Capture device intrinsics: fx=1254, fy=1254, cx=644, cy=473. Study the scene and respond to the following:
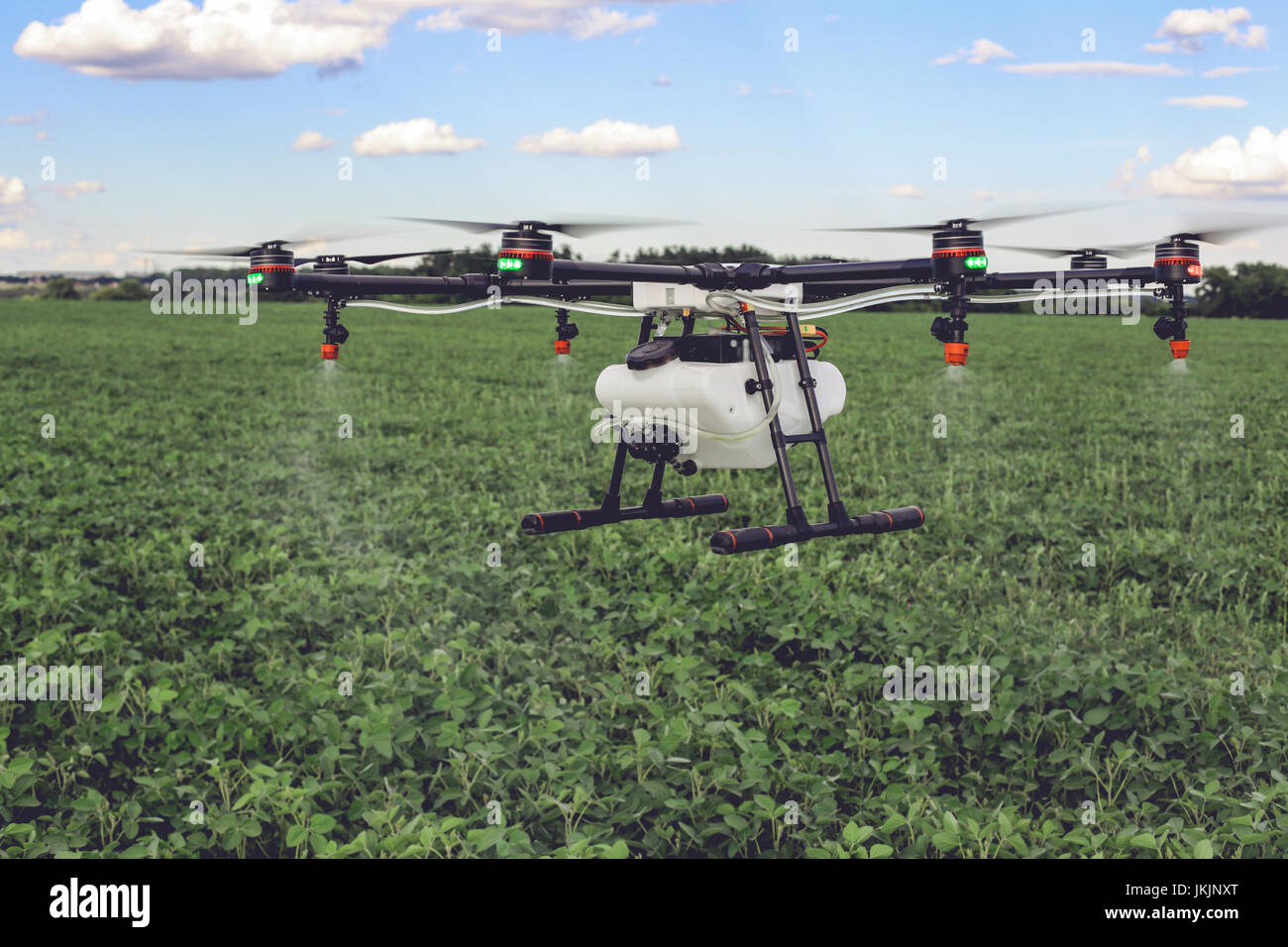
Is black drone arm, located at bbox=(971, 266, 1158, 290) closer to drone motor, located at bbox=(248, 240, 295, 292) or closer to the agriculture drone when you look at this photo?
the agriculture drone

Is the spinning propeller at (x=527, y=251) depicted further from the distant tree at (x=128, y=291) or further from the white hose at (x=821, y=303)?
the distant tree at (x=128, y=291)

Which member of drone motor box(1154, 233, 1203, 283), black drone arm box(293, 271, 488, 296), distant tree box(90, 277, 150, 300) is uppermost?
distant tree box(90, 277, 150, 300)

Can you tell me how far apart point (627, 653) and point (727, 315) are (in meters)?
6.05

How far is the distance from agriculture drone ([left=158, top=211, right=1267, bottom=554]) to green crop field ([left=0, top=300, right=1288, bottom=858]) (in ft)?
1.46

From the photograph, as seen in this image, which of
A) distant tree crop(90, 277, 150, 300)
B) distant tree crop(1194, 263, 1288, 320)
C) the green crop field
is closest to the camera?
the green crop field

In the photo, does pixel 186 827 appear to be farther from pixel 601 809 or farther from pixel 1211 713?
pixel 1211 713

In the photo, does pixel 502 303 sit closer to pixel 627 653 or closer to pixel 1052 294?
pixel 1052 294

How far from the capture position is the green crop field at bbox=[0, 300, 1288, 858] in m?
8.73

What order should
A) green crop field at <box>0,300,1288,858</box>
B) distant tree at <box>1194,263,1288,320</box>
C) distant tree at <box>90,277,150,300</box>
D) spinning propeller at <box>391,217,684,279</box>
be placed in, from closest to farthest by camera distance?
spinning propeller at <box>391,217,684,279</box> < green crop field at <box>0,300,1288,858</box> < distant tree at <box>1194,263,1288,320</box> < distant tree at <box>90,277,150,300</box>

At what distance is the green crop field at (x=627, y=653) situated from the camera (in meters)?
8.73

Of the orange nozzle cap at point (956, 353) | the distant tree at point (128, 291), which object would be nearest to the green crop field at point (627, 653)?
the orange nozzle cap at point (956, 353)

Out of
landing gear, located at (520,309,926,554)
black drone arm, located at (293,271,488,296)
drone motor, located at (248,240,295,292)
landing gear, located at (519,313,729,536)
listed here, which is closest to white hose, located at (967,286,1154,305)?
landing gear, located at (520,309,926,554)

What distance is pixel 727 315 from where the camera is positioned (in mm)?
6164

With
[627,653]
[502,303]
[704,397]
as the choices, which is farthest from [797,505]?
[627,653]
